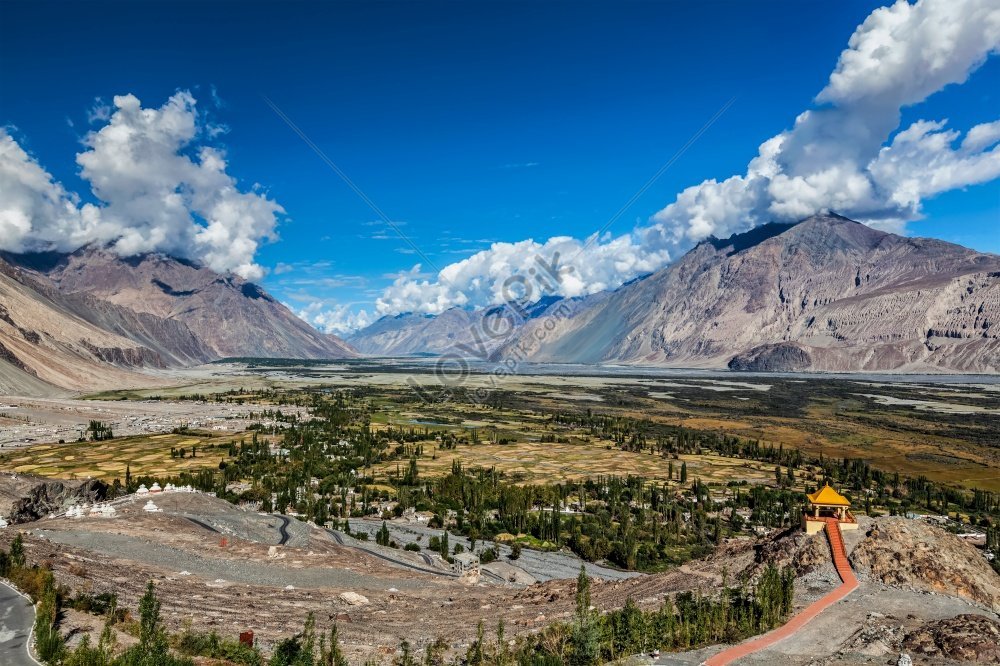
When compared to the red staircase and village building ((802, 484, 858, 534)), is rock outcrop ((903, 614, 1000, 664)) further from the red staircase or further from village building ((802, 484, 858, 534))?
village building ((802, 484, 858, 534))

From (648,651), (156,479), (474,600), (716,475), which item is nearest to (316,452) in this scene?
(156,479)

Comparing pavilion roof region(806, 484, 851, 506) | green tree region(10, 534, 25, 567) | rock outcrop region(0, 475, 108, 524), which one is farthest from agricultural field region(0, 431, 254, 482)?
pavilion roof region(806, 484, 851, 506)

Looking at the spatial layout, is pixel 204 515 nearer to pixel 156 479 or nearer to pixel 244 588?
pixel 244 588

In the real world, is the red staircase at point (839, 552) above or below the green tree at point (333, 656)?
above

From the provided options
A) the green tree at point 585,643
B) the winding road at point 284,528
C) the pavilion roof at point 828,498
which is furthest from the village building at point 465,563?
the pavilion roof at point 828,498

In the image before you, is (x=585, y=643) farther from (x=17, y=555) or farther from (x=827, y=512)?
(x=17, y=555)

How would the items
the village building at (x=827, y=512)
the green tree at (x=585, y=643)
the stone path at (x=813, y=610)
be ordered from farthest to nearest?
the village building at (x=827, y=512) < the stone path at (x=813, y=610) < the green tree at (x=585, y=643)

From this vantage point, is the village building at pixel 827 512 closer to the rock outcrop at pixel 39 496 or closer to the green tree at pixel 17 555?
the green tree at pixel 17 555
